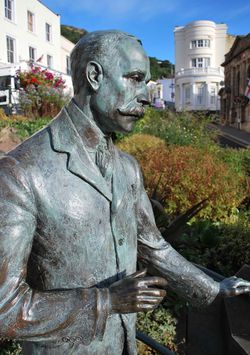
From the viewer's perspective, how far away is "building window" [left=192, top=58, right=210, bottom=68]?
47.1m

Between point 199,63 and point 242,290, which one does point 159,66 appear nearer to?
point 199,63

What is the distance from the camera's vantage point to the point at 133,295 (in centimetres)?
108

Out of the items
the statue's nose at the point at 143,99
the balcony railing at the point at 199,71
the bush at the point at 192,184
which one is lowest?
the bush at the point at 192,184

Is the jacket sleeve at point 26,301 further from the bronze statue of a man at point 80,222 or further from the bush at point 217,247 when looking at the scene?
the bush at point 217,247

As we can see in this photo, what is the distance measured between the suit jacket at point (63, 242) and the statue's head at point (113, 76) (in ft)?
0.29

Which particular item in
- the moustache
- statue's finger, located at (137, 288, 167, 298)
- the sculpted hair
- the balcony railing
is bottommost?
statue's finger, located at (137, 288, 167, 298)

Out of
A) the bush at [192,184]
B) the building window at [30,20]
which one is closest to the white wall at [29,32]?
the building window at [30,20]

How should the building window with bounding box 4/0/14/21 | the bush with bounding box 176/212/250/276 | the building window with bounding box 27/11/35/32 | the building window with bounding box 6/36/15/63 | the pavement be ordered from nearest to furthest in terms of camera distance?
the bush with bounding box 176/212/250/276, the pavement, the building window with bounding box 4/0/14/21, the building window with bounding box 6/36/15/63, the building window with bounding box 27/11/35/32

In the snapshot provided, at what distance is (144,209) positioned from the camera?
150 cm

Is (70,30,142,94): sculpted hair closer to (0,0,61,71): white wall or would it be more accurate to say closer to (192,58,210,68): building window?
(0,0,61,71): white wall

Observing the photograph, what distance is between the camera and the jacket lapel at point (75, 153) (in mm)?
1207

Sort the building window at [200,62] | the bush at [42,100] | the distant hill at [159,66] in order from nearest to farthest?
1. the bush at [42,100]
2. the building window at [200,62]
3. the distant hill at [159,66]

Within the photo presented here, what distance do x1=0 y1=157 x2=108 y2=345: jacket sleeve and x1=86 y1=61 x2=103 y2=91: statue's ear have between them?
1.33ft

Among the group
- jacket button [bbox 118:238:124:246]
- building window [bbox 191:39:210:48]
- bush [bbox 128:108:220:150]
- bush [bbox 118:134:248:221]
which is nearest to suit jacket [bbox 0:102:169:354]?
jacket button [bbox 118:238:124:246]
